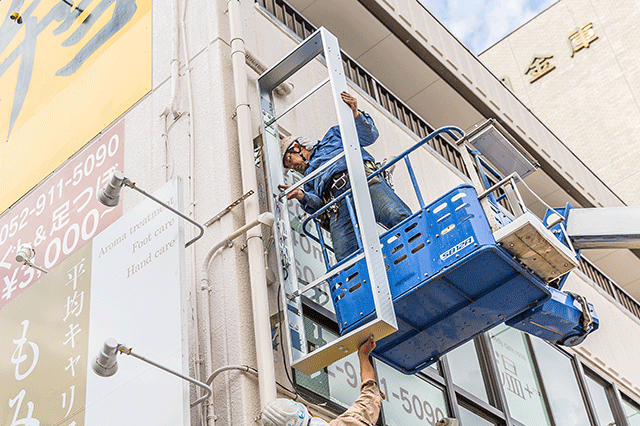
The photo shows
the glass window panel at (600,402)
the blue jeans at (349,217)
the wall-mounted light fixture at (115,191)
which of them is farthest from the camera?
the glass window panel at (600,402)

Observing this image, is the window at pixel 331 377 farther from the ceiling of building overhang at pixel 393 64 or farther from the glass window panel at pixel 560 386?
the ceiling of building overhang at pixel 393 64

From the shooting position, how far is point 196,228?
7.21 metres

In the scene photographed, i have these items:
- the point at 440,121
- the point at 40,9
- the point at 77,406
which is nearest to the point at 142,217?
the point at 77,406

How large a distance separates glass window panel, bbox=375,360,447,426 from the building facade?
0.02 metres

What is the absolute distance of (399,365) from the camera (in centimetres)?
704

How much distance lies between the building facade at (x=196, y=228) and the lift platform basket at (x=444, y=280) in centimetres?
77

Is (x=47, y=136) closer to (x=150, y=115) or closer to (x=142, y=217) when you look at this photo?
(x=150, y=115)

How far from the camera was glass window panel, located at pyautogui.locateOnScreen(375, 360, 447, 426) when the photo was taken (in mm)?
7707

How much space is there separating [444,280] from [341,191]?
1.36 metres

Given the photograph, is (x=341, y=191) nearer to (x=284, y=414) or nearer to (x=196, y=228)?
(x=196, y=228)

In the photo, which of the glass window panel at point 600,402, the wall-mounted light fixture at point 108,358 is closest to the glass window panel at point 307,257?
the wall-mounted light fixture at point 108,358

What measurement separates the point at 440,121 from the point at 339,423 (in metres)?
10.4

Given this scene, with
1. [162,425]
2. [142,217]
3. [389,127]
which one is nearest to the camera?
[162,425]

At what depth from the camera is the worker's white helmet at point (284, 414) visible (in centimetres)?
525
